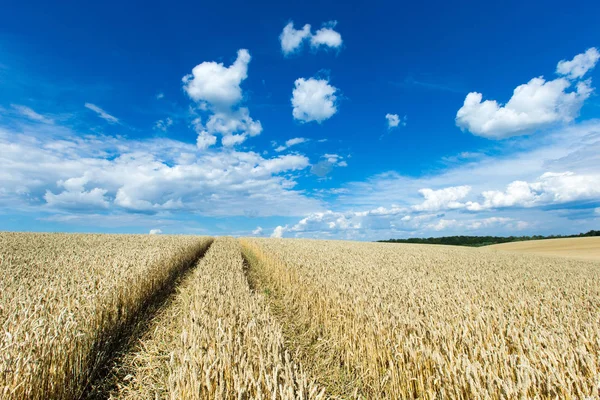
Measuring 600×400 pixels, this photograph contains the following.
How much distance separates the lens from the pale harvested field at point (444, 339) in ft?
9.51

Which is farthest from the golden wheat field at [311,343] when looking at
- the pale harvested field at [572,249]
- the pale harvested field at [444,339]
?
the pale harvested field at [572,249]

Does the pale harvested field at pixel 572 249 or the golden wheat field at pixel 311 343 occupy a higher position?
the pale harvested field at pixel 572 249

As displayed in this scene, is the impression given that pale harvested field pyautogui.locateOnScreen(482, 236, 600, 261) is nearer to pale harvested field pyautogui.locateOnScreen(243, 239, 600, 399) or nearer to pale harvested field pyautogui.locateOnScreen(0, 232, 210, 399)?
pale harvested field pyautogui.locateOnScreen(243, 239, 600, 399)

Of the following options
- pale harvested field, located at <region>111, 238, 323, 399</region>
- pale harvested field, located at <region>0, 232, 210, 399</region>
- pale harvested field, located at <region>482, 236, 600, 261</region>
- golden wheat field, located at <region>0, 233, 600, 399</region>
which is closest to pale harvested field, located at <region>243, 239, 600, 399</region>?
golden wheat field, located at <region>0, 233, 600, 399</region>

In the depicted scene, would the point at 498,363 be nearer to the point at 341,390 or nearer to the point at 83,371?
the point at 341,390

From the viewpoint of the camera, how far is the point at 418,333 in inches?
163

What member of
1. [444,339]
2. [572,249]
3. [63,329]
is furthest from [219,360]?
[572,249]

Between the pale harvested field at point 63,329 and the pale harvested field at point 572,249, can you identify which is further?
the pale harvested field at point 572,249

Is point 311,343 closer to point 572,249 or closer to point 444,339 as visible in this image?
point 444,339

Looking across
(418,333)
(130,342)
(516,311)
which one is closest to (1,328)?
(130,342)

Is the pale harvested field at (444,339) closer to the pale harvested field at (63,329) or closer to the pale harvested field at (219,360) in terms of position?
the pale harvested field at (219,360)

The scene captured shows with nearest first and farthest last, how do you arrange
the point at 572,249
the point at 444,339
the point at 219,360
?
the point at 219,360
the point at 444,339
the point at 572,249

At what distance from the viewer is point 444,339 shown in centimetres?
392

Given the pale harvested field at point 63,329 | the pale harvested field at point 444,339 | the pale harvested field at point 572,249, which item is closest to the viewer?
the pale harvested field at point 444,339
